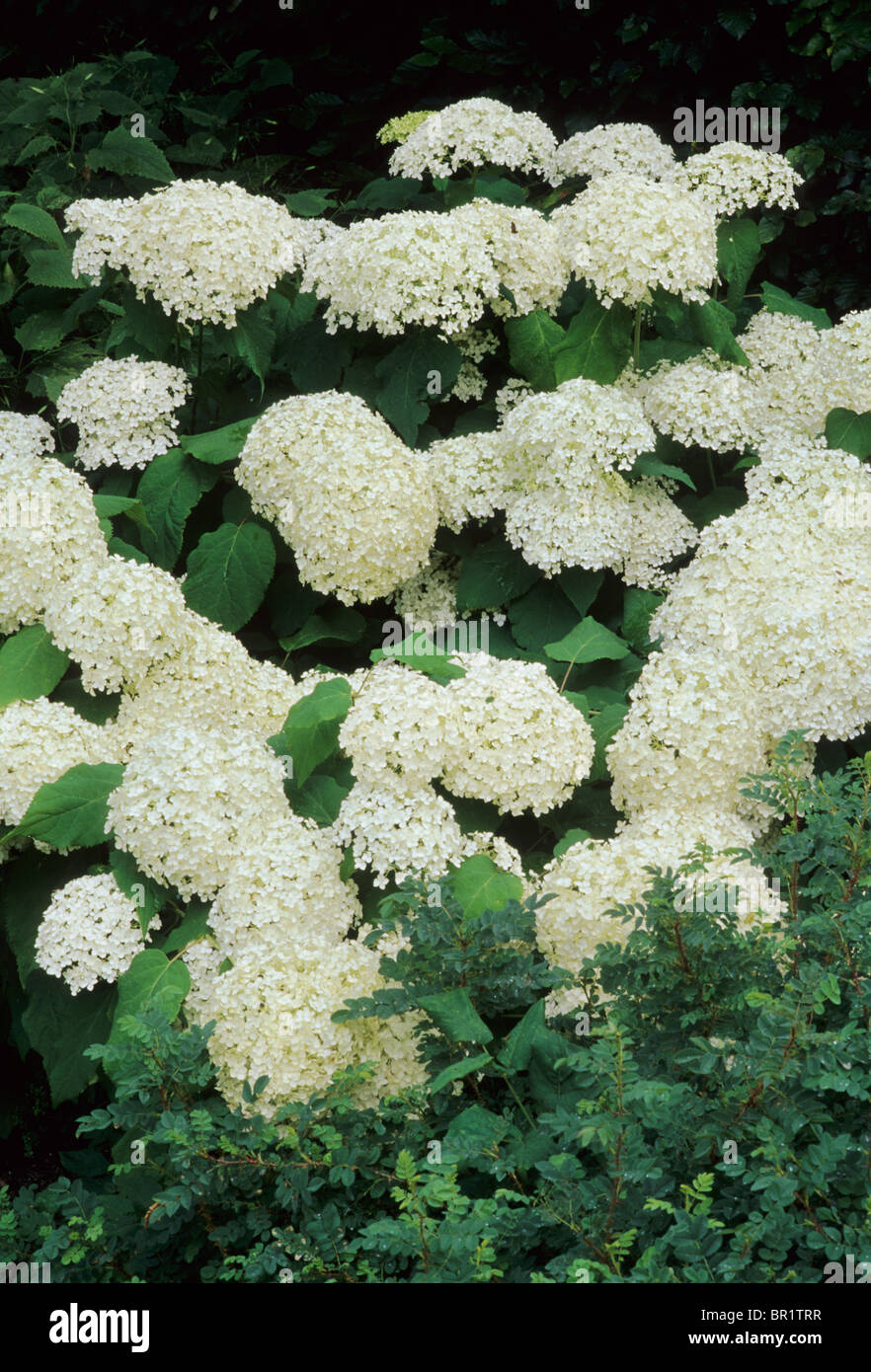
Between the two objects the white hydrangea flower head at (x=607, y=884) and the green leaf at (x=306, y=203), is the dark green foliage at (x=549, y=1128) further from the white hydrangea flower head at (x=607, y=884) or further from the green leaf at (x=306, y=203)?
the green leaf at (x=306, y=203)

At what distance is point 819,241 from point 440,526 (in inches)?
107

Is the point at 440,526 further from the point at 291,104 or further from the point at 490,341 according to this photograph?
the point at 291,104

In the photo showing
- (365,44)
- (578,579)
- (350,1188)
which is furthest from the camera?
(365,44)

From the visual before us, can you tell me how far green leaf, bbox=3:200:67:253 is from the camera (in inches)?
206

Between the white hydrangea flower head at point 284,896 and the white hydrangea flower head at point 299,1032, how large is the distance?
0.33 ft

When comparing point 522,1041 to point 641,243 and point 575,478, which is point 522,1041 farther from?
point 641,243

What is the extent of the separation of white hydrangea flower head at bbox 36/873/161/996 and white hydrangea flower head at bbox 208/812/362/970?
0.22 metres

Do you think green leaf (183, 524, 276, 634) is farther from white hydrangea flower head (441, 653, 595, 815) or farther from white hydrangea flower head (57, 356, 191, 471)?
white hydrangea flower head (441, 653, 595, 815)

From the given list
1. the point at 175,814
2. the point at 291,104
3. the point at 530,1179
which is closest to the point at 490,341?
the point at 175,814

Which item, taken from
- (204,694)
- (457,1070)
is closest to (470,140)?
(204,694)

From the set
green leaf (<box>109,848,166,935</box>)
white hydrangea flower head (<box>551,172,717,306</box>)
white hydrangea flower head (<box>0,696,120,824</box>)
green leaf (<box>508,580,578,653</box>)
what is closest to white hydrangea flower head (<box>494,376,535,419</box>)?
white hydrangea flower head (<box>551,172,717,306</box>)

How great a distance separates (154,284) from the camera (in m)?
4.19

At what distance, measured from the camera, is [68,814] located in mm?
3219

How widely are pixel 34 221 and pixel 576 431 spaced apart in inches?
102
